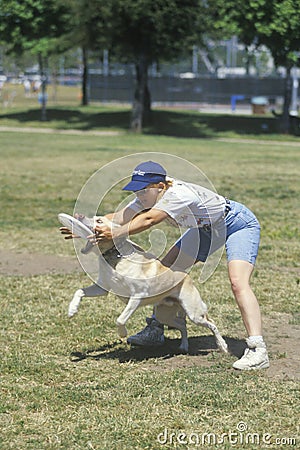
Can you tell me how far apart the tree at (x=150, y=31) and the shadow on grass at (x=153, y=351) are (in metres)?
25.3

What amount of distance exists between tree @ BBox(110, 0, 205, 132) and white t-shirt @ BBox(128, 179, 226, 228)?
25572mm

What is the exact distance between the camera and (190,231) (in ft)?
18.1

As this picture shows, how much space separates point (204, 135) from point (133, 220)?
92.1 ft

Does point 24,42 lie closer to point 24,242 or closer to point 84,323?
point 24,242

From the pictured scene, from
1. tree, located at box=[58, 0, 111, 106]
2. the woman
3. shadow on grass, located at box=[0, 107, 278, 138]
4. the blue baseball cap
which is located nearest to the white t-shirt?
the woman

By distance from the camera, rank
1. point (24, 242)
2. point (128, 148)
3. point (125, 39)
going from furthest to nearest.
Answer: point (125, 39) → point (128, 148) → point (24, 242)

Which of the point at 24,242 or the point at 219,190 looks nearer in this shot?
the point at 24,242

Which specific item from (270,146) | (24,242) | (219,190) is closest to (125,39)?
(270,146)

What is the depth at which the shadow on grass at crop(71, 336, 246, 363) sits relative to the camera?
5605 mm

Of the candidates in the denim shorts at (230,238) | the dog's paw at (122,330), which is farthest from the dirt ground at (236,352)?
the denim shorts at (230,238)

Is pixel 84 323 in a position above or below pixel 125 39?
below

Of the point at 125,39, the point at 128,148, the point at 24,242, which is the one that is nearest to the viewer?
the point at 24,242

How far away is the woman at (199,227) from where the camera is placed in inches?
201

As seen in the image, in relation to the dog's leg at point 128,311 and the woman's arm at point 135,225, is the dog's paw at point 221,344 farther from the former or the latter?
the woman's arm at point 135,225
